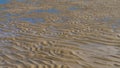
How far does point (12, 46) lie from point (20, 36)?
1.17m

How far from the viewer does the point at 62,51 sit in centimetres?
680

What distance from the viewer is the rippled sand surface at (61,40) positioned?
6.12m

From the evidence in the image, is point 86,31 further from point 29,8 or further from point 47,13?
point 29,8

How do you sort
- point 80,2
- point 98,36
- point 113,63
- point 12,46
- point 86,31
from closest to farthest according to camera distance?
point 113,63
point 12,46
point 98,36
point 86,31
point 80,2

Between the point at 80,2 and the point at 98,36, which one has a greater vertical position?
the point at 80,2

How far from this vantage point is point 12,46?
7.51m

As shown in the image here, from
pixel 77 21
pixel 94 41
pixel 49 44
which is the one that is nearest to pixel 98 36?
pixel 94 41

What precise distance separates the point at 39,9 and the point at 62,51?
836cm

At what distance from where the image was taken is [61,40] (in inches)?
312

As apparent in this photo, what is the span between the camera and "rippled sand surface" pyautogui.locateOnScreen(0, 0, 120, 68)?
20.1ft

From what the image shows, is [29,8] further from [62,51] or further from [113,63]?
[113,63]

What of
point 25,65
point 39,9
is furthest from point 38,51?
point 39,9

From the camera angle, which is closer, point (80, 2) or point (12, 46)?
point (12, 46)

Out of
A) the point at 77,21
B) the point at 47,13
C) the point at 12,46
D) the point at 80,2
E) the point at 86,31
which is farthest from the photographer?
the point at 80,2
